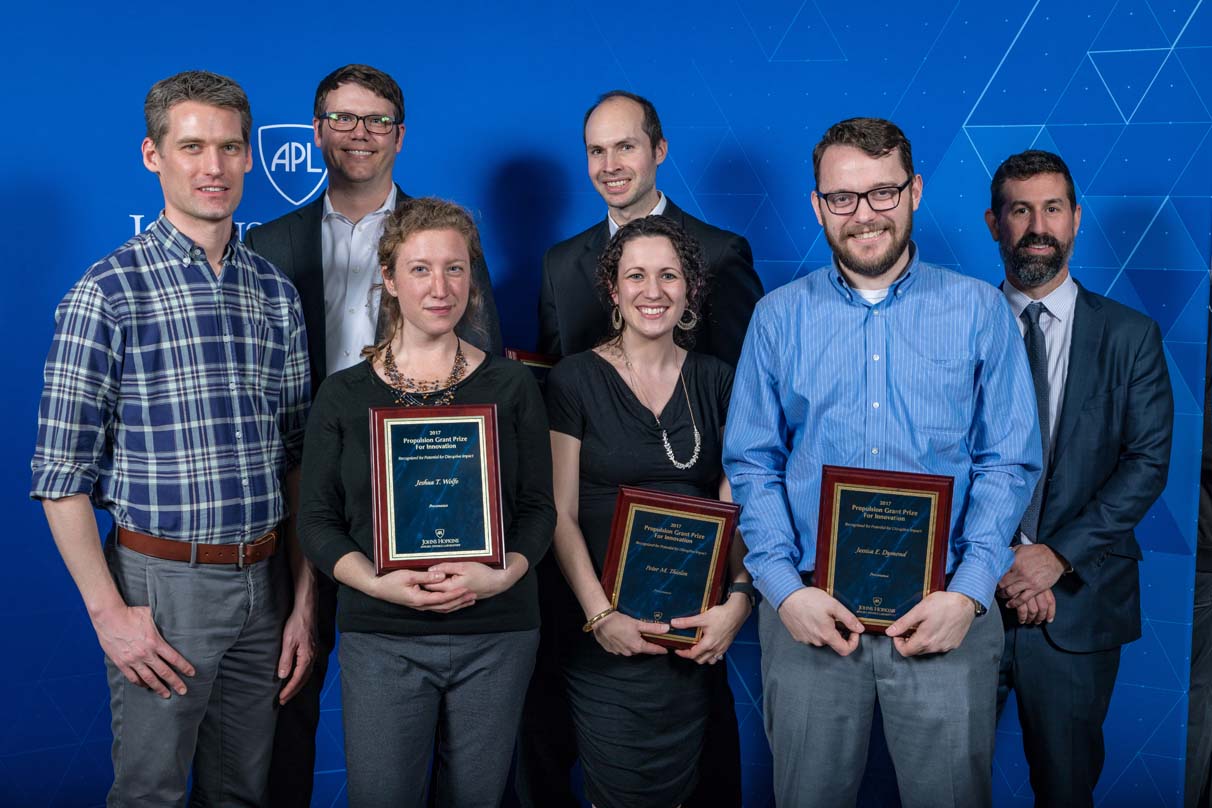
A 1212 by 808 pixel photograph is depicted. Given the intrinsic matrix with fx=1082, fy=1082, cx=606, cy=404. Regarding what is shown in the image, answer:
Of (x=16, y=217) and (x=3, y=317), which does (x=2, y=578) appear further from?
(x=16, y=217)

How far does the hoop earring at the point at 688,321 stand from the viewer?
2862 millimetres

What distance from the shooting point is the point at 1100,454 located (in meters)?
2.84

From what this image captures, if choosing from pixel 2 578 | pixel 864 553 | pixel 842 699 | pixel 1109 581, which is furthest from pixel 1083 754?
pixel 2 578

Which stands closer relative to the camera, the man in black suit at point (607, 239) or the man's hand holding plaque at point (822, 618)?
the man's hand holding plaque at point (822, 618)

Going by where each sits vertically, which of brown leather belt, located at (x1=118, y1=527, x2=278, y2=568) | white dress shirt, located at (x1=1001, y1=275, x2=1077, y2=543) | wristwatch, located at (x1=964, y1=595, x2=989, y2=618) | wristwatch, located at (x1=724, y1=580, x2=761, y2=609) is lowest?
wristwatch, located at (x1=724, y1=580, x2=761, y2=609)

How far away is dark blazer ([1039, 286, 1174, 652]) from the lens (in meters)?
2.81

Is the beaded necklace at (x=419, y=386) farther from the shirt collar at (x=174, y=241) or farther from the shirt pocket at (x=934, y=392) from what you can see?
the shirt pocket at (x=934, y=392)

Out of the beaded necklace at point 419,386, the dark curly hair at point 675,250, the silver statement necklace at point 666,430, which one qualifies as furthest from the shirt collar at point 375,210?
the silver statement necklace at point 666,430

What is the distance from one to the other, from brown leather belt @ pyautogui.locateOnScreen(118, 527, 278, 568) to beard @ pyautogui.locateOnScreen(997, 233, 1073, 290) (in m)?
2.12

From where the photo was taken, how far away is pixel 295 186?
3.70m

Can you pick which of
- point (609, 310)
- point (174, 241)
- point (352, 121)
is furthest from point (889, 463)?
point (352, 121)

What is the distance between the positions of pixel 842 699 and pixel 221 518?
4.77 ft

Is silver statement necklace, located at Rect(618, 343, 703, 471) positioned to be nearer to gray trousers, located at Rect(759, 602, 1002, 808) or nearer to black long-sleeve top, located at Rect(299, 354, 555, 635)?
black long-sleeve top, located at Rect(299, 354, 555, 635)

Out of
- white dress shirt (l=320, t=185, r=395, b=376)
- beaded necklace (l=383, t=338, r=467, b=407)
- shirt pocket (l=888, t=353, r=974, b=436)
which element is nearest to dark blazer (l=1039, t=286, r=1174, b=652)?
shirt pocket (l=888, t=353, r=974, b=436)
